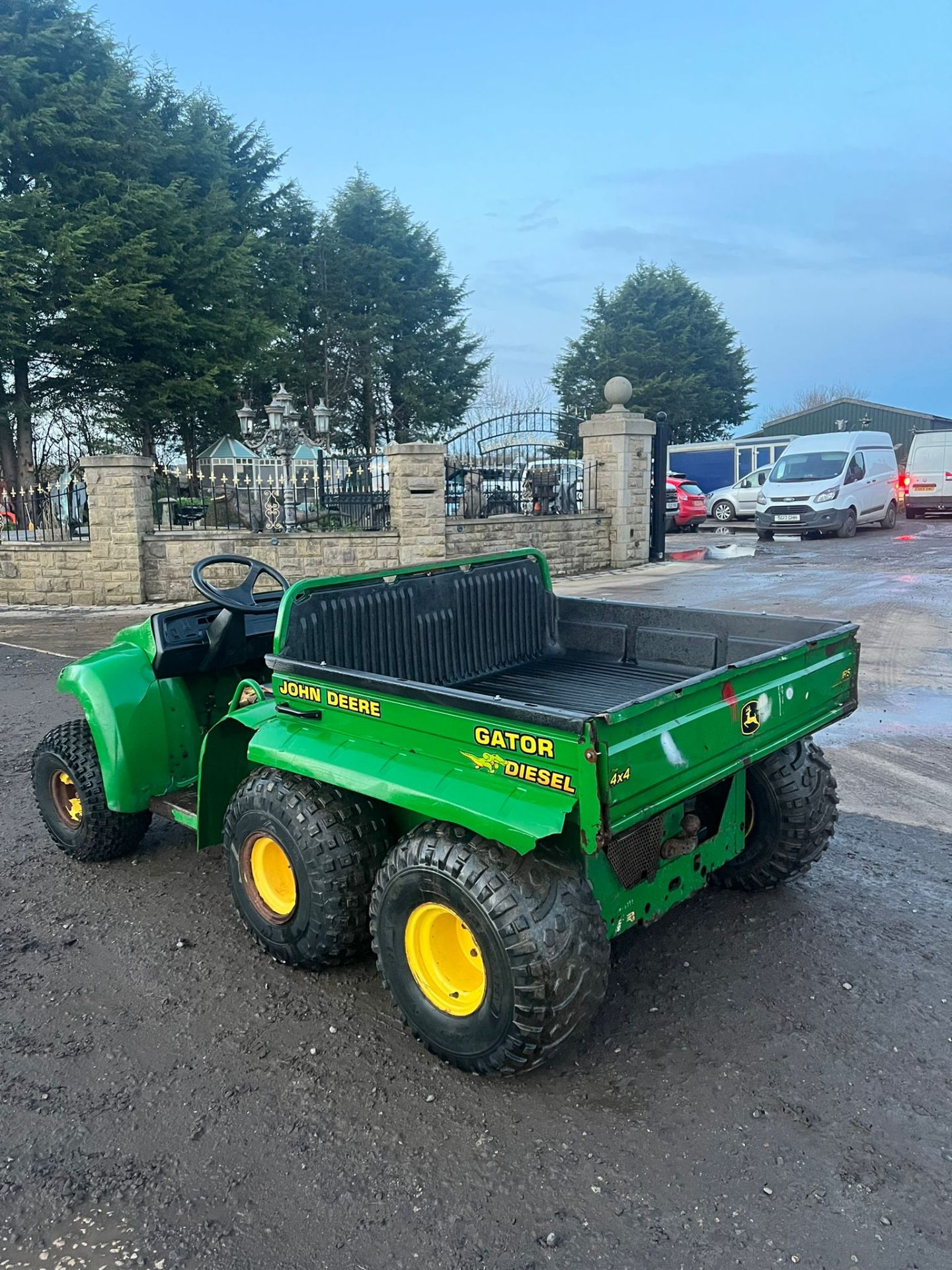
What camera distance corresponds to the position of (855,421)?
41.5 metres

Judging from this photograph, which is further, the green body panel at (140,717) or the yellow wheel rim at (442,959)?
the green body panel at (140,717)

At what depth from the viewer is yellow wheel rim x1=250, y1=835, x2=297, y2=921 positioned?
3318 millimetres

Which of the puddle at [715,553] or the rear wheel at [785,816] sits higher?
the puddle at [715,553]

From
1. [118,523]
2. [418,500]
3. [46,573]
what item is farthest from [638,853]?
[46,573]

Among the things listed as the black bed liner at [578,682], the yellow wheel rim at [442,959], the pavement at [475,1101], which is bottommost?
the pavement at [475,1101]

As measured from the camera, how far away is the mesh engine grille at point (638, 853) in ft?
9.31

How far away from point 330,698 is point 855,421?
→ 143 feet

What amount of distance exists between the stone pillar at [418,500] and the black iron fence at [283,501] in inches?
16.5

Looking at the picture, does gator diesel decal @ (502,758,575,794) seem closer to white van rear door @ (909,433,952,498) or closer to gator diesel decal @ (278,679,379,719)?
gator diesel decal @ (278,679,379,719)

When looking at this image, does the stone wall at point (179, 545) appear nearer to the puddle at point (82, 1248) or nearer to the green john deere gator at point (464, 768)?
the green john deere gator at point (464, 768)

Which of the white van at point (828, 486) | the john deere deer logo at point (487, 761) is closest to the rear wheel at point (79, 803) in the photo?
the john deere deer logo at point (487, 761)

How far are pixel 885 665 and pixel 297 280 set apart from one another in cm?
3110

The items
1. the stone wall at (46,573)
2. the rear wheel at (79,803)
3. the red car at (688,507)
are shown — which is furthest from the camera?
the red car at (688,507)

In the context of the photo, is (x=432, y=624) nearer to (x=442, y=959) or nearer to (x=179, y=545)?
(x=442, y=959)
